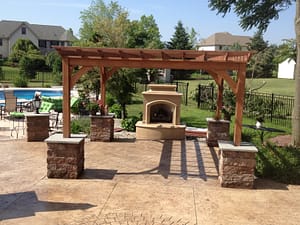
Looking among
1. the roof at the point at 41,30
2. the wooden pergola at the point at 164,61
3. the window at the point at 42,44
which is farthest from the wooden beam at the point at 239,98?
the window at the point at 42,44

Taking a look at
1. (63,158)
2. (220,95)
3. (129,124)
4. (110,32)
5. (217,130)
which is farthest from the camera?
(110,32)

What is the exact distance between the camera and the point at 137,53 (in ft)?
21.9

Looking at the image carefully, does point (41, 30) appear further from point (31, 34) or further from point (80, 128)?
point (80, 128)

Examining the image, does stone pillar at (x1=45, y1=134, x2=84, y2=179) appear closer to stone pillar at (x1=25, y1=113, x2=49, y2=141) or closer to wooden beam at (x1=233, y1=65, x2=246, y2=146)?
wooden beam at (x1=233, y1=65, x2=246, y2=146)

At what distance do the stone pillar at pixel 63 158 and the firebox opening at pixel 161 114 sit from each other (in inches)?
181

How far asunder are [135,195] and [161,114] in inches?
217

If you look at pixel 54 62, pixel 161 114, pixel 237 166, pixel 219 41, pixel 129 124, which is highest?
pixel 219 41

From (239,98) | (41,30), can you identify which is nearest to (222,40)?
(41,30)

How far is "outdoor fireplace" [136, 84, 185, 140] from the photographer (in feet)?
35.2

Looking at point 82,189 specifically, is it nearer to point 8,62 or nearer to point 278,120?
point 278,120

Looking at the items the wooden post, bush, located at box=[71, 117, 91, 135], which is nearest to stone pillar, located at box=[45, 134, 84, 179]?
bush, located at box=[71, 117, 91, 135]

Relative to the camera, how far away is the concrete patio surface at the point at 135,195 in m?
5.15

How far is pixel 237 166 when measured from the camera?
21.6ft

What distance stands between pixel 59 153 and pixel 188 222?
10.4 feet
